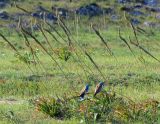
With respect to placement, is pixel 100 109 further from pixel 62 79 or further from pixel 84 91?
pixel 62 79

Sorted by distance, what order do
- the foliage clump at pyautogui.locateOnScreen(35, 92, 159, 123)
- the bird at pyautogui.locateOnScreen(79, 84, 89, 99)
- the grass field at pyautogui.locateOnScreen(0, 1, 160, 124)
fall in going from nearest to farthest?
the bird at pyautogui.locateOnScreen(79, 84, 89, 99) < the foliage clump at pyautogui.locateOnScreen(35, 92, 159, 123) < the grass field at pyautogui.locateOnScreen(0, 1, 160, 124)

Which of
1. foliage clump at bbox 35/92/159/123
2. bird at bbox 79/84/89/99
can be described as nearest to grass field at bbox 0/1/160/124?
foliage clump at bbox 35/92/159/123

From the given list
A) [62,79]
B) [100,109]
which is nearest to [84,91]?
[100,109]

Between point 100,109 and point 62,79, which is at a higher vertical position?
point 100,109

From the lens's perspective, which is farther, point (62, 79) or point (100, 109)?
point (62, 79)

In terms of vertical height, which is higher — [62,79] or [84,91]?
[84,91]

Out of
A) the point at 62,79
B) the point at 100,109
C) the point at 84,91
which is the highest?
the point at 84,91

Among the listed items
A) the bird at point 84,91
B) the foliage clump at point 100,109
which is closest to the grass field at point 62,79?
the foliage clump at point 100,109

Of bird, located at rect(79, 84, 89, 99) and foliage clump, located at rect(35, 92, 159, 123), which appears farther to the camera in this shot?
foliage clump, located at rect(35, 92, 159, 123)

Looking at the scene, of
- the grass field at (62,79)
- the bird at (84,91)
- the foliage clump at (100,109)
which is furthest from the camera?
the grass field at (62,79)

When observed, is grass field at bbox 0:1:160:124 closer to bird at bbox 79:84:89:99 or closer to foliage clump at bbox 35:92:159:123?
foliage clump at bbox 35:92:159:123

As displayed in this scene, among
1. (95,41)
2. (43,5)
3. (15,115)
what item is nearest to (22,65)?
(15,115)

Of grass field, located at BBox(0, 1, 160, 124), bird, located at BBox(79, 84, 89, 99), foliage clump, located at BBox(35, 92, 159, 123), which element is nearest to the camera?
bird, located at BBox(79, 84, 89, 99)

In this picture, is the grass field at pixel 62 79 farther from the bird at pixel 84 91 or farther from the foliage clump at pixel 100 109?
the bird at pixel 84 91
